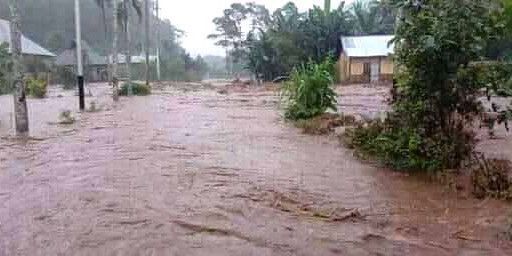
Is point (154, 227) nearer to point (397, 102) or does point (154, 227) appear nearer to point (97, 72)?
point (397, 102)

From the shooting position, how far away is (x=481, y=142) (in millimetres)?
10391

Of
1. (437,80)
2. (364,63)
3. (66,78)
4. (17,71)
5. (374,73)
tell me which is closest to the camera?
(437,80)

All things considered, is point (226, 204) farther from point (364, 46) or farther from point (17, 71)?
point (364, 46)

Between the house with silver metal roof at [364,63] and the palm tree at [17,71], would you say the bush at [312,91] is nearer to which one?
the palm tree at [17,71]

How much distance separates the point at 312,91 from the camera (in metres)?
15.1

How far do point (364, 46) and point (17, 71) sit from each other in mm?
30751

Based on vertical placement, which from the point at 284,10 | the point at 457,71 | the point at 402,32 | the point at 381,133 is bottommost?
the point at 381,133

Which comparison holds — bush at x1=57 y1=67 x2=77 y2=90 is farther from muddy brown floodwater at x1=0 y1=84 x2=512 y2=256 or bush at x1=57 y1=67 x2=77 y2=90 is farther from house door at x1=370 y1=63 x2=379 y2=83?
muddy brown floodwater at x1=0 y1=84 x2=512 y2=256

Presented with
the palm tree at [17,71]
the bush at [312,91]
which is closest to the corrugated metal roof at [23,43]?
the palm tree at [17,71]

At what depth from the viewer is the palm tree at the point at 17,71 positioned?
42.3 feet

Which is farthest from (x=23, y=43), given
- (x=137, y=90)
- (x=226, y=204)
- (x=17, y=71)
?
(x=226, y=204)

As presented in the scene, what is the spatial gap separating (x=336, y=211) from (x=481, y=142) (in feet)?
17.3

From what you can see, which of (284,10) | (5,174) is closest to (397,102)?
(5,174)

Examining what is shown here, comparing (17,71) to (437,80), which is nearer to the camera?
(437,80)
